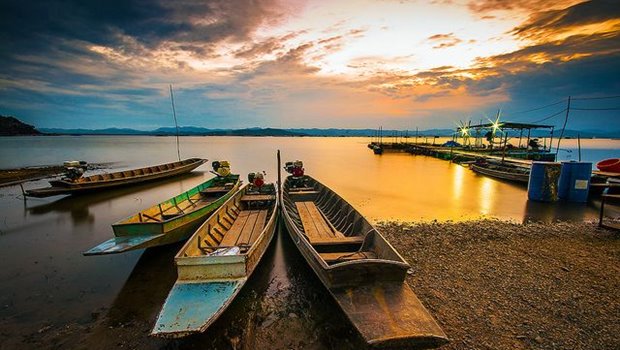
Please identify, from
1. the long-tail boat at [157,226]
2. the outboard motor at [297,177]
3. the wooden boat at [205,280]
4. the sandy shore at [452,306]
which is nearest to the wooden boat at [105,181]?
the long-tail boat at [157,226]

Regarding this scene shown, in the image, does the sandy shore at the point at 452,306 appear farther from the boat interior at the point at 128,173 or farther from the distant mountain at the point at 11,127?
the distant mountain at the point at 11,127

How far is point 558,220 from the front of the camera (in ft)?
46.9

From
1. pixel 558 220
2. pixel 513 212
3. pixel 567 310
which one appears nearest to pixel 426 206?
pixel 513 212

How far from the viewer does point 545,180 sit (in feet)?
57.4

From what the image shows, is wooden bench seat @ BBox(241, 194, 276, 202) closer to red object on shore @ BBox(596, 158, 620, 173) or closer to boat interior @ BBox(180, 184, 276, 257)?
boat interior @ BBox(180, 184, 276, 257)

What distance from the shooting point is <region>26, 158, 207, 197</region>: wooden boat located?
18.7 meters

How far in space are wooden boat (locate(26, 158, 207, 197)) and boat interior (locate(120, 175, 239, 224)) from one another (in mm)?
10822

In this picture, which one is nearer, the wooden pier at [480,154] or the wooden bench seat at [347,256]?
the wooden bench seat at [347,256]

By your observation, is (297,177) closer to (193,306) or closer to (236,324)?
(236,324)

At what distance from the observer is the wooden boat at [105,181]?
18.7 metres

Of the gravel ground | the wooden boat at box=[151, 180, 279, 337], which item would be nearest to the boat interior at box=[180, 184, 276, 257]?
the wooden boat at box=[151, 180, 279, 337]

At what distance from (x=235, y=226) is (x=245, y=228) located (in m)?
0.45

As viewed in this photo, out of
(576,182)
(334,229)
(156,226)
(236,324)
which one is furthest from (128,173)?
(576,182)

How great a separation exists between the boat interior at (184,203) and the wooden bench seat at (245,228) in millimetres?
2204
